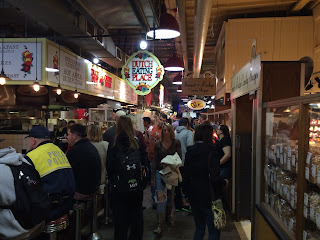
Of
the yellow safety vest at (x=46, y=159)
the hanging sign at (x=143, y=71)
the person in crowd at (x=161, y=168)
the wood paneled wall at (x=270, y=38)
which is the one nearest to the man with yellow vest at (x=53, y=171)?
the yellow safety vest at (x=46, y=159)

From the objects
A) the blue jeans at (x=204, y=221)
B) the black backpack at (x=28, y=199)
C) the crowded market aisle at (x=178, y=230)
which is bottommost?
the crowded market aisle at (x=178, y=230)

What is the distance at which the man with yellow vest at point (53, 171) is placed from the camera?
3.23 metres

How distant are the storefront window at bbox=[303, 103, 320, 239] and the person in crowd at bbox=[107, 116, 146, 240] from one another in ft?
6.74

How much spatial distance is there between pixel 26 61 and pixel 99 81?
12.3 feet

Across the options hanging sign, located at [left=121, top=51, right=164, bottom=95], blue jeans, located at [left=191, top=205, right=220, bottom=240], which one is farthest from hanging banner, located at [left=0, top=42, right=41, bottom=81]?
blue jeans, located at [left=191, top=205, right=220, bottom=240]

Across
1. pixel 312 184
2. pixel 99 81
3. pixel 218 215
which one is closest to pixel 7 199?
pixel 218 215

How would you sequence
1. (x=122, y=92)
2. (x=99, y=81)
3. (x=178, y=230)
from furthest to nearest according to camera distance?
Answer: (x=122, y=92) → (x=99, y=81) → (x=178, y=230)

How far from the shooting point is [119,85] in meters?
12.9

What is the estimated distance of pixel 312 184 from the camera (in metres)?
2.70

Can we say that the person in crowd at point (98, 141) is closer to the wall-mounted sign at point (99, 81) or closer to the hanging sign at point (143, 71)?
the hanging sign at point (143, 71)

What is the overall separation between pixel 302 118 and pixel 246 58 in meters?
6.20

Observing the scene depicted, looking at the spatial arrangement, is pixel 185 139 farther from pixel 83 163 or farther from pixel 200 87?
pixel 200 87

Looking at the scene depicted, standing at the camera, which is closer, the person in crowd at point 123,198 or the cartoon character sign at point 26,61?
the person in crowd at point 123,198

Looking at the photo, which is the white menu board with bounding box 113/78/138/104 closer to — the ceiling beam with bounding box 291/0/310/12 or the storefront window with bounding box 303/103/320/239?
the ceiling beam with bounding box 291/0/310/12
